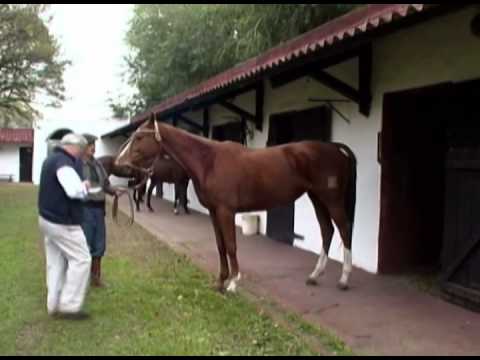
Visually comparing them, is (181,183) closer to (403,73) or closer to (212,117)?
(212,117)

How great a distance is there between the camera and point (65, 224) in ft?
15.3

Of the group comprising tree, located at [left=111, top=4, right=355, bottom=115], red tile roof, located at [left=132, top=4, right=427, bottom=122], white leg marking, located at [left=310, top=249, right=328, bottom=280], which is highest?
tree, located at [left=111, top=4, right=355, bottom=115]

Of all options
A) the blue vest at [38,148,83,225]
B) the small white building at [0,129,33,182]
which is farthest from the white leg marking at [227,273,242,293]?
the small white building at [0,129,33,182]

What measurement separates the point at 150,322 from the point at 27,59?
19159mm

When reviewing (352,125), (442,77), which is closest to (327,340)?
(442,77)

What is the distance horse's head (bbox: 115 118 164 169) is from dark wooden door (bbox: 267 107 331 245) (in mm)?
2744

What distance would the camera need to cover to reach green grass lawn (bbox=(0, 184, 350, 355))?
13.5 ft

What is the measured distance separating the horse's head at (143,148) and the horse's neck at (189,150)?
3.4 inches

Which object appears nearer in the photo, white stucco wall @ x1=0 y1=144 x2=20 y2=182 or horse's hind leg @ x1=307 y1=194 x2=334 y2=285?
horse's hind leg @ x1=307 y1=194 x2=334 y2=285

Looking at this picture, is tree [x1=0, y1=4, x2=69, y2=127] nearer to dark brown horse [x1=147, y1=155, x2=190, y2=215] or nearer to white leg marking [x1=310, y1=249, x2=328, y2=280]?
dark brown horse [x1=147, y1=155, x2=190, y2=215]

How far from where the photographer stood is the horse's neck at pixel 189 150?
579 cm

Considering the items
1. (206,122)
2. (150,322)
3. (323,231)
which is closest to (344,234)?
(323,231)

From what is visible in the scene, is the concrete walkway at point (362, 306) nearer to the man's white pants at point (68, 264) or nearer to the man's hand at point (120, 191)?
the man's hand at point (120, 191)

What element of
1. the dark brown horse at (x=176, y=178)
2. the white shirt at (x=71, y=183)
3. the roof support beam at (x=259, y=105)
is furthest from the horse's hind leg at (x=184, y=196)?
the white shirt at (x=71, y=183)
